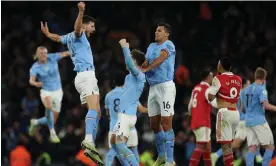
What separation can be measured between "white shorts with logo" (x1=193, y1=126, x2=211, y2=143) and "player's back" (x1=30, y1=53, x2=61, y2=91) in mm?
5034

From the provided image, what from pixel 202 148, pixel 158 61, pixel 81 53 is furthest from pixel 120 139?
pixel 202 148

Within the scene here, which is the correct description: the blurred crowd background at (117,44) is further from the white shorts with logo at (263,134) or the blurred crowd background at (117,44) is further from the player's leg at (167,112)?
the player's leg at (167,112)

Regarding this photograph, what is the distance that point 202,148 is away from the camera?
56.9 feet

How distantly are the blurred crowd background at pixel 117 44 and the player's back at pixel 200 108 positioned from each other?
594 centimetres

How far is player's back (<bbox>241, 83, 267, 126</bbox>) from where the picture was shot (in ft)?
58.4

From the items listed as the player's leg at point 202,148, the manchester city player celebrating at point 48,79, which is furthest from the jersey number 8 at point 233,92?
the manchester city player celebrating at point 48,79

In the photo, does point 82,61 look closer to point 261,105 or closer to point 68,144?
point 261,105

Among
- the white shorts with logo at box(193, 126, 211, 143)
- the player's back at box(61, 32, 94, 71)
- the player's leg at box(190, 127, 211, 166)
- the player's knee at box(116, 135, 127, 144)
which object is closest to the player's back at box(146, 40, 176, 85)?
the player's back at box(61, 32, 94, 71)

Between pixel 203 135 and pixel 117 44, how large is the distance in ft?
36.6

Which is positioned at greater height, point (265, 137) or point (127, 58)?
point (127, 58)

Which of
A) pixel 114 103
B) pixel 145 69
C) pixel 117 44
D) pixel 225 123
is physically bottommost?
pixel 225 123

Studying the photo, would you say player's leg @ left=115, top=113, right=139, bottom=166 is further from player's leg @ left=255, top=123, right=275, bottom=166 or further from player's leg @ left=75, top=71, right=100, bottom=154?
player's leg @ left=255, top=123, right=275, bottom=166

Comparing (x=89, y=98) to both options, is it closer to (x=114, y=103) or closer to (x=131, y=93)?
(x=131, y=93)

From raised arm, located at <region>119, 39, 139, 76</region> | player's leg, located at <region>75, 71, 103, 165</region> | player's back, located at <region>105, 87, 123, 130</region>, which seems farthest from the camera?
player's back, located at <region>105, 87, 123, 130</region>
